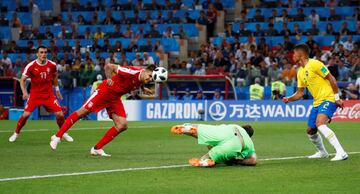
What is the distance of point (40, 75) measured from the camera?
812 inches

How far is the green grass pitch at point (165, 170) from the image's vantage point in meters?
11.2

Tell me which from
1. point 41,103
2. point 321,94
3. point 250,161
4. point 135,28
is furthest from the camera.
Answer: point 135,28

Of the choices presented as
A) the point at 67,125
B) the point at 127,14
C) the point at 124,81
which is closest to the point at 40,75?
the point at 67,125

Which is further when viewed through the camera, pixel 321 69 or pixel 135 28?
pixel 135 28

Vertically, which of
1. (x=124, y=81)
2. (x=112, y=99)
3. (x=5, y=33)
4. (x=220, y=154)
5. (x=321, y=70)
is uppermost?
(x=321, y=70)

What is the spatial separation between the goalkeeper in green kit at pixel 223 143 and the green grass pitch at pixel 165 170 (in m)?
0.21

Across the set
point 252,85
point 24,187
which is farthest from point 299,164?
point 252,85

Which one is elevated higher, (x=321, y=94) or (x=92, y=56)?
(x=321, y=94)

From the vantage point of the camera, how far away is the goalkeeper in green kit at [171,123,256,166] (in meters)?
13.5

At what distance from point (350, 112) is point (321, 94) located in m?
16.5

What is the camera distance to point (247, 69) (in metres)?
34.6

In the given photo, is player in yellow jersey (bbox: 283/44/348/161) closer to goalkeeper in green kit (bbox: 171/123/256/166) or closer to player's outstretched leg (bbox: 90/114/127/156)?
goalkeeper in green kit (bbox: 171/123/256/166)

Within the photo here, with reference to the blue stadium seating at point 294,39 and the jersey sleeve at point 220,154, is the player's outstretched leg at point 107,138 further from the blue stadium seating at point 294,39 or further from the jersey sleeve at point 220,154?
the blue stadium seating at point 294,39

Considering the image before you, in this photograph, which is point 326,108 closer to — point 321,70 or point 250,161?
point 321,70
